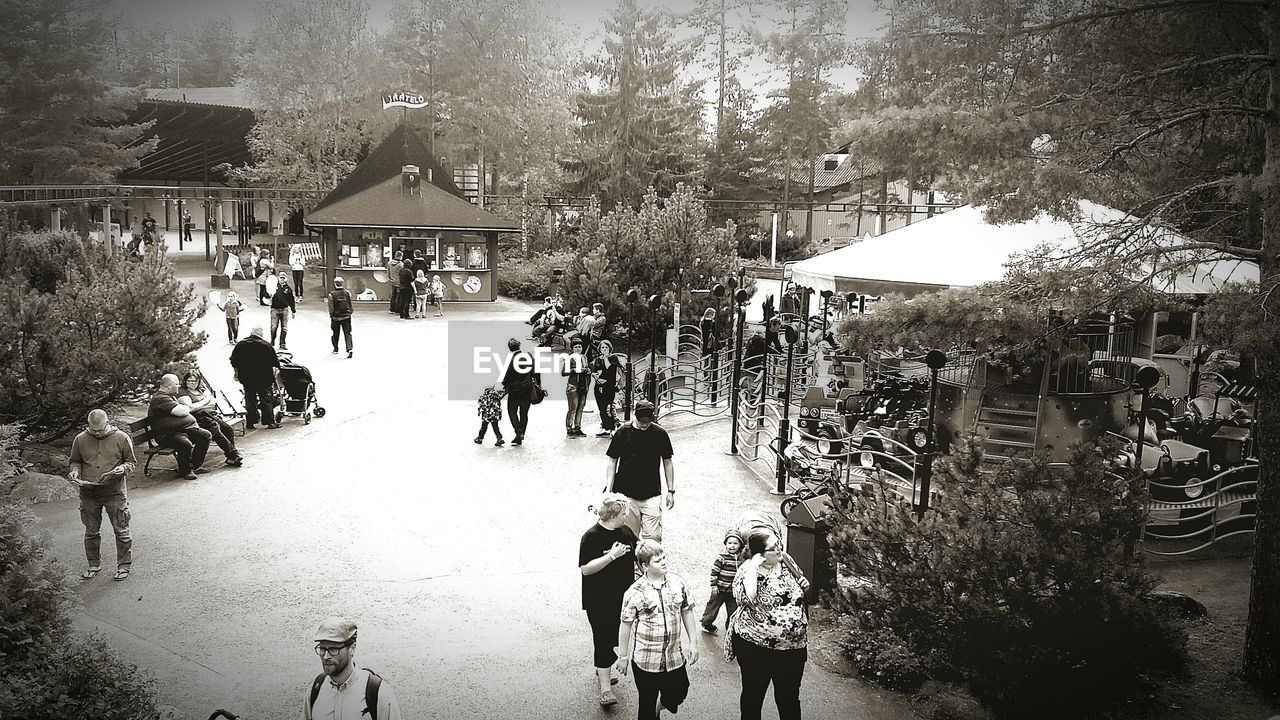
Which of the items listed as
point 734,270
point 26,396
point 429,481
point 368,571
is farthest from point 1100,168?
point 734,270

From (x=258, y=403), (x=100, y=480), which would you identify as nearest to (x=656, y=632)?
(x=100, y=480)

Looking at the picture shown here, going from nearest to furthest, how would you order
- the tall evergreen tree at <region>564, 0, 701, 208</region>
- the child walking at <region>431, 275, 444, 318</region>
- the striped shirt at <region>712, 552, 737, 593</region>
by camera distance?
the striped shirt at <region>712, 552, 737, 593</region> < the child walking at <region>431, 275, 444, 318</region> < the tall evergreen tree at <region>564, 0, 701, 208</region>

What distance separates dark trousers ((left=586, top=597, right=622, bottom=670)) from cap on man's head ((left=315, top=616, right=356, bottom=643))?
6.84 feet

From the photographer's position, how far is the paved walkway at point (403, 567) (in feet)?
22.4

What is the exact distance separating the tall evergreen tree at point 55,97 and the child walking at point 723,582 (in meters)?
30.6

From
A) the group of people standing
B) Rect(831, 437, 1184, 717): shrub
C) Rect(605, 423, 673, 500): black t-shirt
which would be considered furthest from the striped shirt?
the group of people standing

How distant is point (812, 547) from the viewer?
8.09m

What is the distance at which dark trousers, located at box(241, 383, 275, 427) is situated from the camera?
14.3 meters

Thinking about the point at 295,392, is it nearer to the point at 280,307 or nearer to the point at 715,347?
the point at 280,307

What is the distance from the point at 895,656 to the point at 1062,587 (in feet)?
4.30

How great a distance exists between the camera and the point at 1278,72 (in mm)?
7238

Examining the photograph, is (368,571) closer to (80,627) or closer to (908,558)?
(80,627)

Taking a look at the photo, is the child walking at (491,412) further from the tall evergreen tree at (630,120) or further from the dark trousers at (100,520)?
the tall evergreen tree at (630,120)

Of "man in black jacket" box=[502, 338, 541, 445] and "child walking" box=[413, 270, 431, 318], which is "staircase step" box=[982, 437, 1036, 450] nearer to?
"man in black jacket" box=[502, 338, 541, 445]
